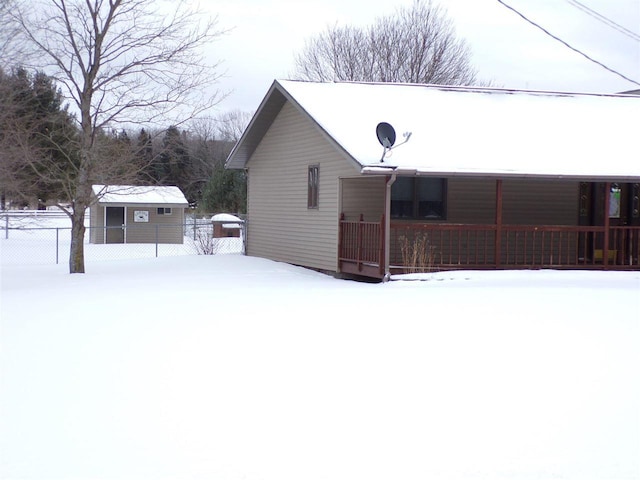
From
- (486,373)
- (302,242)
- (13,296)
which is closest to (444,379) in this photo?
(486,373)

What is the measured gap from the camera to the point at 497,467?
562cm

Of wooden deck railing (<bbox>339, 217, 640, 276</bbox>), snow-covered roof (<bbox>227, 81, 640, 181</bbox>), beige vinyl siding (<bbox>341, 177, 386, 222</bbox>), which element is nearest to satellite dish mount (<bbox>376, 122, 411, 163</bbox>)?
snow-covered roof (<bbox>227, 81, 640, 181</bbox>)

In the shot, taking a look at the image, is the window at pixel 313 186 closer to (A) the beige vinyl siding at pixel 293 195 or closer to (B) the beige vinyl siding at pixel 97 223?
(A) the beige vinyl siding at pixel 293 195

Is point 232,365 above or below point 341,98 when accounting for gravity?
below

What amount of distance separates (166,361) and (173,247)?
85.5 feet

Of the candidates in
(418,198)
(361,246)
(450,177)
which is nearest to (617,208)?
(418,198)

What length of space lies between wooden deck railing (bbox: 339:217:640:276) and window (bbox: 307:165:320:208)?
1689mm

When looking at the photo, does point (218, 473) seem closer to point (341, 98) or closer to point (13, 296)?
point (13, 296)

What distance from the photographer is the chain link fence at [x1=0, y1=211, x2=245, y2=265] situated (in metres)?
28.3

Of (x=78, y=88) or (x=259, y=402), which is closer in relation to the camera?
(x=259, y=402)

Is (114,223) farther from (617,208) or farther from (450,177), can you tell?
(617,208)

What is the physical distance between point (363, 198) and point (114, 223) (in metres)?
21.1

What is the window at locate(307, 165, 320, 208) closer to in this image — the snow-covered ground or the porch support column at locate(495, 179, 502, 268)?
the porch support column at locate(495, 179, 502, 268)

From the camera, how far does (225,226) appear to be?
129 ft
